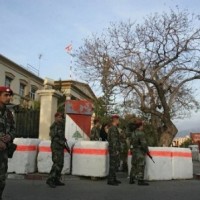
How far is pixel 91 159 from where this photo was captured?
1232 centimetres

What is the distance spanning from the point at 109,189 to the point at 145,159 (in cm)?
212

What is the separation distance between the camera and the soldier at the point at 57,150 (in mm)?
10344

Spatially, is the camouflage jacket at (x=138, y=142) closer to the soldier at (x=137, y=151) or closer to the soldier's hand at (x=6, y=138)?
the soldier at (x=137, y=151)

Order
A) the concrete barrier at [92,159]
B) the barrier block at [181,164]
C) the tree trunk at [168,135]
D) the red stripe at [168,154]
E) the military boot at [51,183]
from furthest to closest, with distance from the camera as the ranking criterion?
the tree trunk at [168,135]
the barrier block at [181,164]
the red stripe at [168,154]
the concrete barrier at [92,159]
the military boot at [51,183]

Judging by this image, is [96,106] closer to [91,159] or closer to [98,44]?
[98,44]

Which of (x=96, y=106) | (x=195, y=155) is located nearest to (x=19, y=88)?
(x=195, y=155)

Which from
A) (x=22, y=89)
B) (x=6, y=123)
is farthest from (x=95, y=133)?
(x=22, y=89)

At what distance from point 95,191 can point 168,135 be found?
505 inches

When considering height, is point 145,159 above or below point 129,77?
below

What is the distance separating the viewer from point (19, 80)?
150 feet

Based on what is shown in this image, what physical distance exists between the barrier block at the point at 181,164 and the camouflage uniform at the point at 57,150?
14.0 ft

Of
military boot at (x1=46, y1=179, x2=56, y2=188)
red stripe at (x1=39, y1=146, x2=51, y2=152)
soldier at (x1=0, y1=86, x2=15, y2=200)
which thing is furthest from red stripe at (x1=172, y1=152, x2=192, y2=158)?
soldier at (x1=0, y1=86, x2=15, y2=200)

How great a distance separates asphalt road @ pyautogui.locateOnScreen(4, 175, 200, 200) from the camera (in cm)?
887

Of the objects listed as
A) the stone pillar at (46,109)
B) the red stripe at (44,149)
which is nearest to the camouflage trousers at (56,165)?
the red stripe at (44,149)
